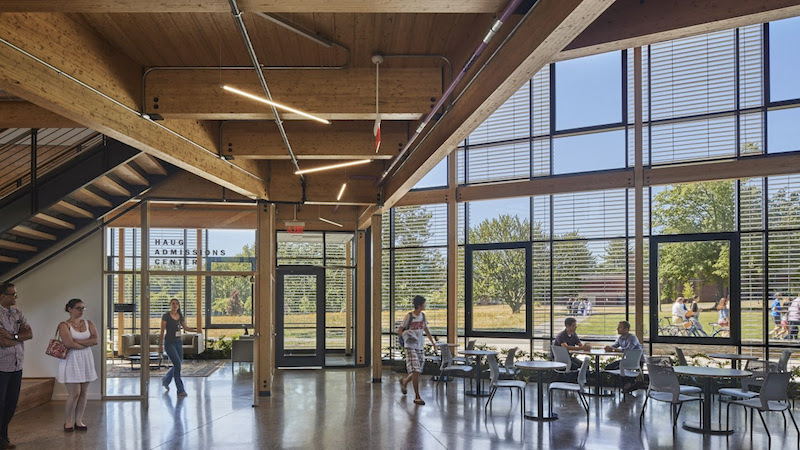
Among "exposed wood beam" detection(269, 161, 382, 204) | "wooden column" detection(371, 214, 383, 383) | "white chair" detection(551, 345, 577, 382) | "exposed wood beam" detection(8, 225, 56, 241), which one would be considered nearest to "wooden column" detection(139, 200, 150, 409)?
"exposed wood beam" detection(8, 225, 56, 241)

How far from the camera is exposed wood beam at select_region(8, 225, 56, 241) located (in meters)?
9.15

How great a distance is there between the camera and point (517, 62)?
14.6 feet

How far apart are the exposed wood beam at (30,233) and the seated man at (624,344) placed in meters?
8.61

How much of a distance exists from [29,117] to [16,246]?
2.97 m

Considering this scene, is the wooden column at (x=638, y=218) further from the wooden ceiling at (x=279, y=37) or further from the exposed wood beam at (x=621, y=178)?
the wooden ceiling at (x=279, y=37)

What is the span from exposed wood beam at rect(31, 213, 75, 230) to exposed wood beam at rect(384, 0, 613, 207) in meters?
5.57

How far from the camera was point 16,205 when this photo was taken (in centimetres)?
840

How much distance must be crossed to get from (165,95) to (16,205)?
3059 mm

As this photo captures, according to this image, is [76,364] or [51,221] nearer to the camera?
[76,364]

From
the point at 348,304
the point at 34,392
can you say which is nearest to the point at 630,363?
the point at 348,304

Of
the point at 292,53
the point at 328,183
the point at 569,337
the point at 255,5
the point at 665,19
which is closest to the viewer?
the point at 255,5

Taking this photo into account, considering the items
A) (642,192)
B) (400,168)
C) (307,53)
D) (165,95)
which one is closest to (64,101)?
(165,95)

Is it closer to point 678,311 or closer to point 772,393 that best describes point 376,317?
point 678,311

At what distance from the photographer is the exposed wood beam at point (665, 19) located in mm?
4445
